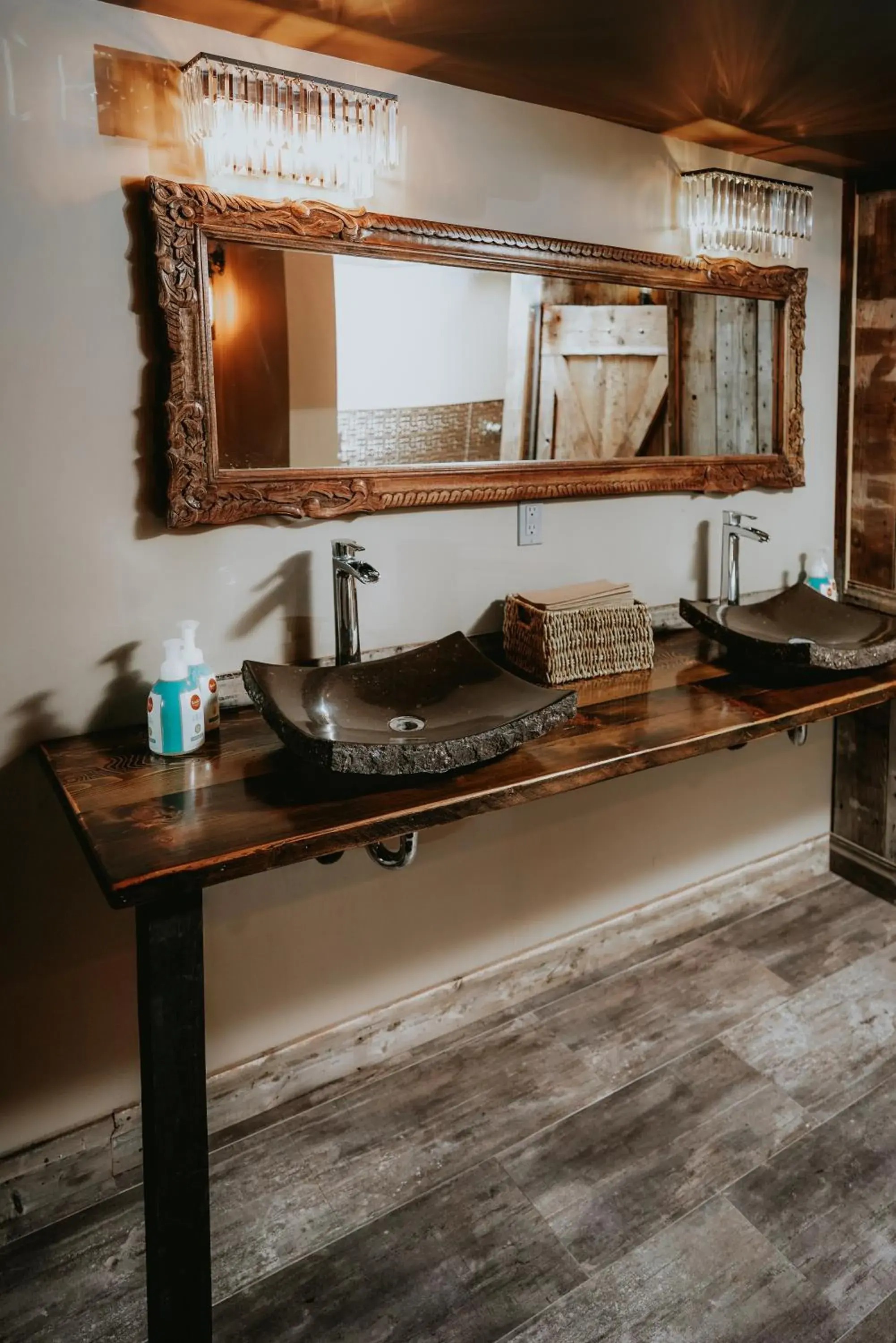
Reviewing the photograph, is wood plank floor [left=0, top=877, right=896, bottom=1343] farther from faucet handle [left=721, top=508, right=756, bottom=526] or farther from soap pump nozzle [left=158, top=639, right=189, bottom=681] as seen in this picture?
faucet handle [left=721, top=508, right=756, bottom=526]

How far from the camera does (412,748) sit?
4.57 feet

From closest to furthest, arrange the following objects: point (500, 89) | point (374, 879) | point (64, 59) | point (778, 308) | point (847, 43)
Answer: point (64, 59), point (847, 43), point (500, 89), point (374, 879), point (778, 308)

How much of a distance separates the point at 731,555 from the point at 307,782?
4.55ft

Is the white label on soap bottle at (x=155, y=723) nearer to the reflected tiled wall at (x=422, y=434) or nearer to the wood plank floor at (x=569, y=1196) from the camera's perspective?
the reflected tiled wall at (x=422, y=434)

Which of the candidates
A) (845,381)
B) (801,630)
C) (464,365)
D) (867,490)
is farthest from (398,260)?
(867,490)

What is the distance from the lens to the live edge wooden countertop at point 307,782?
4.06 ft

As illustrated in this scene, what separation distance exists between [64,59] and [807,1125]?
2.35 metres

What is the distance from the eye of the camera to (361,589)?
6.40 feet

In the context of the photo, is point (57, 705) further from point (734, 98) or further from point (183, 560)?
point (734, 98)

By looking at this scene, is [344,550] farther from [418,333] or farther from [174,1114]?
[174,1114]

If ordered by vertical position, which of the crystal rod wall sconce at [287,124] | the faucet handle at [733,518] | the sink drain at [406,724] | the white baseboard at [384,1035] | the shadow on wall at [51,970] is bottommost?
the white baseboard at [384,1035]

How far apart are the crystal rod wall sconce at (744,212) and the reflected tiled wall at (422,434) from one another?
0.71m

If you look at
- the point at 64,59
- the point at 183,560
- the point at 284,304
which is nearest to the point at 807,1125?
the point at 183,560

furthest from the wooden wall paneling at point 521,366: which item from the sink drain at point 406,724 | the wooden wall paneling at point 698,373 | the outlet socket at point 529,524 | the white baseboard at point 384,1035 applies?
the white baseboard at point 384,1035
